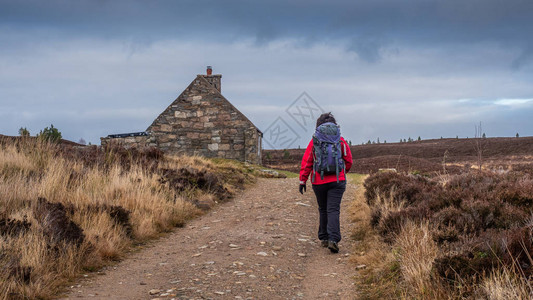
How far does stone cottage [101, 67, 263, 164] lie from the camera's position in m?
22.8

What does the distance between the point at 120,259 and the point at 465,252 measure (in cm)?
523

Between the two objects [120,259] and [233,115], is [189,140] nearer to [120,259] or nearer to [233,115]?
[233,115]

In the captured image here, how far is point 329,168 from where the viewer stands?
7.39 metres

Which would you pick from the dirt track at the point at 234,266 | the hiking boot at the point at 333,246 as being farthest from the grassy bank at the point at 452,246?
the dirt track at the point at 234,266

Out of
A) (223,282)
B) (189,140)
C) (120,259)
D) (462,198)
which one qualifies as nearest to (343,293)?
(223,282)

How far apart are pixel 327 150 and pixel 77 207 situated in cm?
493

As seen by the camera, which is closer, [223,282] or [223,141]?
[223,282]

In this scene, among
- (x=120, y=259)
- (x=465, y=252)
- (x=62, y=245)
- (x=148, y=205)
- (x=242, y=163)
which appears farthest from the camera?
(x=242, y=163)

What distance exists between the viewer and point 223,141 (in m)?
22.9

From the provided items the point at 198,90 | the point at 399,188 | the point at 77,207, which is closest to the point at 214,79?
the point at 198,90

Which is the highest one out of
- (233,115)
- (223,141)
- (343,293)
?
(233,115)

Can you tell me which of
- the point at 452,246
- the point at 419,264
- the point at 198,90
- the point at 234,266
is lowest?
the point at 234,266

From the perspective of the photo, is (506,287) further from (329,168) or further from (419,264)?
(329,168)

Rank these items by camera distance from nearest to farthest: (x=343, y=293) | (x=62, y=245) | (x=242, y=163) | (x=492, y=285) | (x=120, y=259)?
1. (x=492, y=285)
2. (x=343, y=293)
3. (x=62, y=245)
4. (x=120, y=259)
5. (x=242, y=163)
